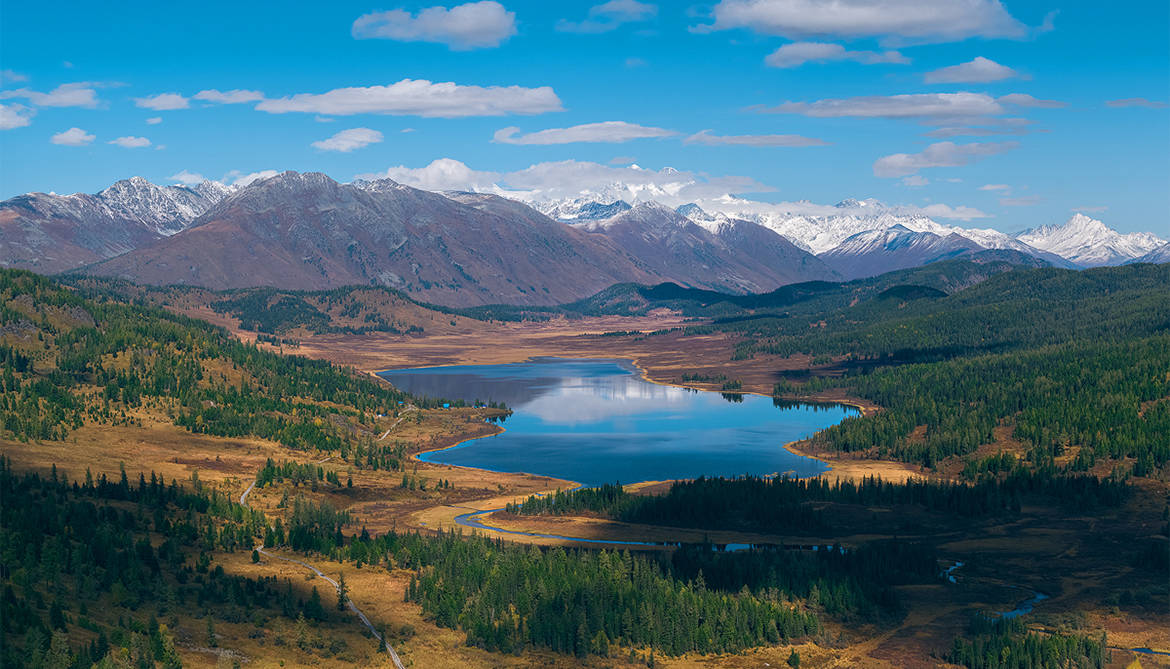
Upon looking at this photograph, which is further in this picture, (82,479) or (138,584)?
(82,479)

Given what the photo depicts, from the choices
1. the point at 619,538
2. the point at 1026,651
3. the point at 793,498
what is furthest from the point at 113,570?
the point at 793,498

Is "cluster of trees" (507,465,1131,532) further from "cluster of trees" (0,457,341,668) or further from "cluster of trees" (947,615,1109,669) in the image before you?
"cluster of trees" (0,457,341,668)

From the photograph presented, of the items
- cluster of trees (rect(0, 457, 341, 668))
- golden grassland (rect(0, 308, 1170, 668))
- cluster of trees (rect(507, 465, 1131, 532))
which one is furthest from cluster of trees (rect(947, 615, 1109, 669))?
cluster of trees (rect(0, 457, 341, 668))

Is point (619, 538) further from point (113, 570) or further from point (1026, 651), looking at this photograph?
point (113, 570)

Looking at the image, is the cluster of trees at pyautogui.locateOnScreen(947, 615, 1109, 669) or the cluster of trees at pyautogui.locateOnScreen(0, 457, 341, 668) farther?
the cluster of trees at pyautogui.locateOnScreen(947, 615, 1109, 669)

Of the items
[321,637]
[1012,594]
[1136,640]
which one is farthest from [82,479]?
[1136,640]

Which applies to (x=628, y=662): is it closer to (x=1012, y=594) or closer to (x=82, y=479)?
(x=1012, y=594)
